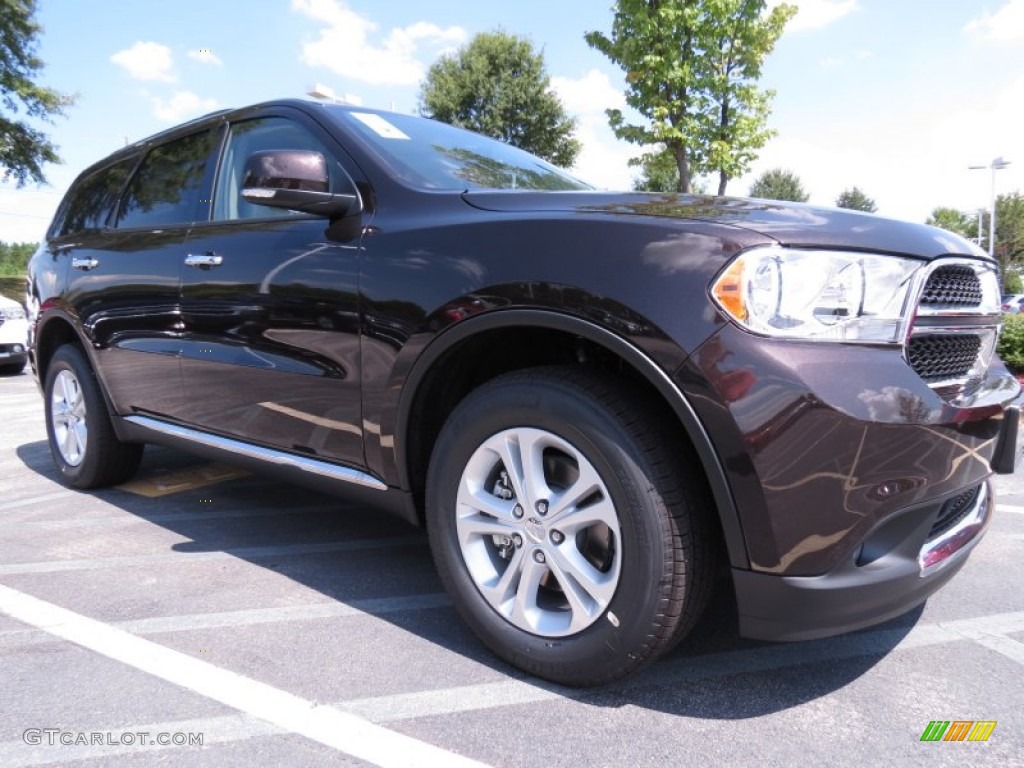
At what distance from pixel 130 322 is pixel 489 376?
2026mm

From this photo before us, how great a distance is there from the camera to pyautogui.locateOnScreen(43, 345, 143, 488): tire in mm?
3957

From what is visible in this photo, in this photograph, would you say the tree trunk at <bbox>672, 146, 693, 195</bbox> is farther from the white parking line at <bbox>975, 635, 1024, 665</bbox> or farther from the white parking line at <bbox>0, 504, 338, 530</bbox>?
the white parking line at <bbox>975, 635, 1024, 665</bbox>

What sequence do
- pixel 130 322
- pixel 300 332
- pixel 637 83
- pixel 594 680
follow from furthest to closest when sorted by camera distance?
pixel 637 83
pixel 130 322
pixel 300 332
pixel 594 680

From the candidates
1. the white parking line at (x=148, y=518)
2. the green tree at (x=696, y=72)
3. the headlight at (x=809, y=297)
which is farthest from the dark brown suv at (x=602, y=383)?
→ the green tree at (x=696, y=72)

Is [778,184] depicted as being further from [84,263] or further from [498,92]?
[84,263]

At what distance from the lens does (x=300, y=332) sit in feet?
8.54

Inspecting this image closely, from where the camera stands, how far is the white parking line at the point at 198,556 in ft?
10.2

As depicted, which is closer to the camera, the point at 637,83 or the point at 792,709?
the point at 792,709

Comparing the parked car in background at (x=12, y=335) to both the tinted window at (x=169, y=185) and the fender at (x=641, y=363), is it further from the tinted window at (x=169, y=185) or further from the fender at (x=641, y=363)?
the fender at (x=641, y=363)

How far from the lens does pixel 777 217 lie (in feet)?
6.21

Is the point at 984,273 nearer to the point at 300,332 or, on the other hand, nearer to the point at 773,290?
the point at 773,290

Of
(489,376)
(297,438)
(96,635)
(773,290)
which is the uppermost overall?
(773,290)

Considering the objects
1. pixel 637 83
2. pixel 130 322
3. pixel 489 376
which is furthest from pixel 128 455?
pixel 637 83

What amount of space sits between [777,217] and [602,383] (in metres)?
0.59
